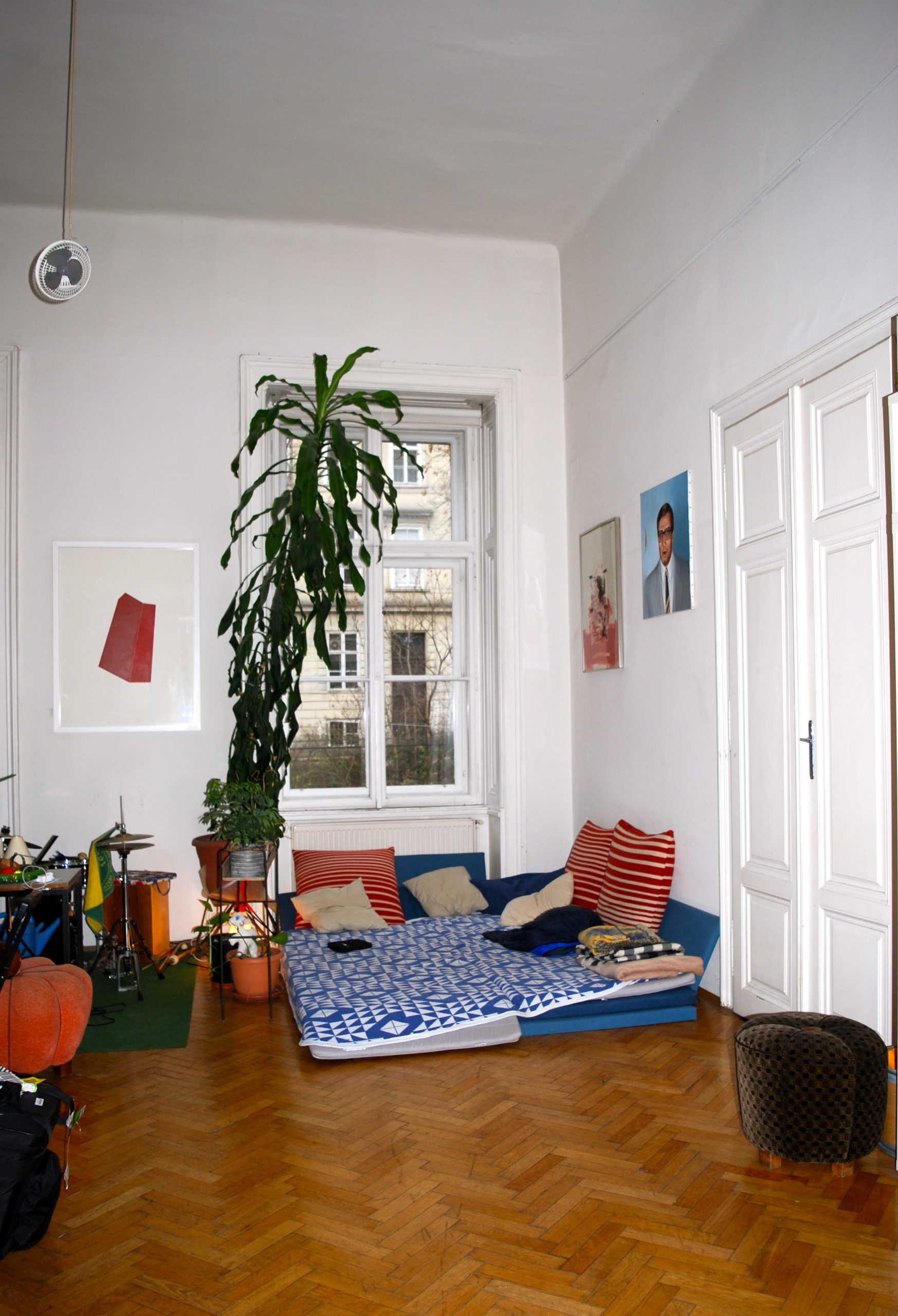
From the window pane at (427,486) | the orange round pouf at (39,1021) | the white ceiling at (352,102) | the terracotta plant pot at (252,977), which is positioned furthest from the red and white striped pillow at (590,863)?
the white ceiling at (352,102)

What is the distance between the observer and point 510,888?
5336 mm

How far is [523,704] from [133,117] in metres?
3.62

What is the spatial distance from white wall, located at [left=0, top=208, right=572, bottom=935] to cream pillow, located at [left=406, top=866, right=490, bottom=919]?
0.61 m

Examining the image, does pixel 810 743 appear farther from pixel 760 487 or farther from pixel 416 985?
pixel 416 985

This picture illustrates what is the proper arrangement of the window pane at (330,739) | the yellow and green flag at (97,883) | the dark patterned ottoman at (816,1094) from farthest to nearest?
the window pane at (330,739) < the yellow and green flag at (97,883) < the dark patterned ottoman at (816,1094)

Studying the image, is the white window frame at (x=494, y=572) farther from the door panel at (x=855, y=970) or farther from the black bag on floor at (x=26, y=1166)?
the black bag on floor at (x=26, y=1166)

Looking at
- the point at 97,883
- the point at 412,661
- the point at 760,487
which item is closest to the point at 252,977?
the point at 97,883

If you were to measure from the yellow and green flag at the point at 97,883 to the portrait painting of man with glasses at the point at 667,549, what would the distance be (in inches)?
107

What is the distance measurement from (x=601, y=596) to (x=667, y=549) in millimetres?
833

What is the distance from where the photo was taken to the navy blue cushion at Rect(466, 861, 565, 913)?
17.3 ft

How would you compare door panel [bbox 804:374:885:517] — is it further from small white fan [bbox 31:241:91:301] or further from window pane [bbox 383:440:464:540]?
window pane [bbox 383:440:464:540]

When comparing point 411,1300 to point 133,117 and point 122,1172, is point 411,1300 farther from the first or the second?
point 133,117

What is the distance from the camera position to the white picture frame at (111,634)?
5363 mm

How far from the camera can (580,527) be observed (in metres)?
5.69
